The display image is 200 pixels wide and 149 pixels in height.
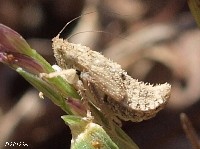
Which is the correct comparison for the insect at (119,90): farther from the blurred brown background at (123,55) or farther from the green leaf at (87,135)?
the blurred brown background at (123,55)

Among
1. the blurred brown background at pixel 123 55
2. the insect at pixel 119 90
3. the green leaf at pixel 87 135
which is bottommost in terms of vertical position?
the green leaf at pixel 87 135

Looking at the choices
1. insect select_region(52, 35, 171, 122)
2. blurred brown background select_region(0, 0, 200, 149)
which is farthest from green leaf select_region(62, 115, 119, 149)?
blurred brown background select_region(0, 0, 200, 149)

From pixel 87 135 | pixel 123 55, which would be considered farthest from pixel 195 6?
pixel 123 55

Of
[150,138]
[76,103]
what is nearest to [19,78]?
[150,138]

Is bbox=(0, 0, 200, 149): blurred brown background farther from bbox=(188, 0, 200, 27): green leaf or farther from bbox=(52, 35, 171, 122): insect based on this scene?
bbox=(188, 0, 200, 27): green leaf

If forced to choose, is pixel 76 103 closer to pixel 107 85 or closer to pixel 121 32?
pixel 107 85

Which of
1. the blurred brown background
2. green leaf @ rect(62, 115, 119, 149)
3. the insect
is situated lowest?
green leaf @ rect(62, 115, 119, 149)

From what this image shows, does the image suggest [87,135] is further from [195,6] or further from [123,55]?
[123,55]

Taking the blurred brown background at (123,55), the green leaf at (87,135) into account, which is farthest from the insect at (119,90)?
the blurred brown background at (123,55)
